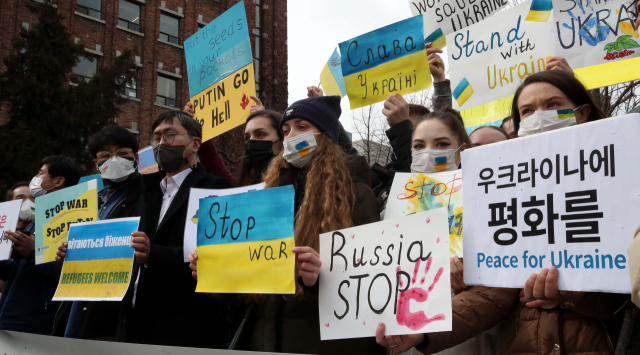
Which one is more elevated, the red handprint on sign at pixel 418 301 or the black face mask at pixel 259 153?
the black face mask at pixel 259 153

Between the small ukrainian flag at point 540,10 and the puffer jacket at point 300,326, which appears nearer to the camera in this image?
the puffer jacket at point 300,326

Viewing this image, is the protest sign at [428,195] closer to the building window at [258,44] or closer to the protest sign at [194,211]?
the protest sign at [194,211]

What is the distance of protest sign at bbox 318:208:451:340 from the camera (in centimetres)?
166

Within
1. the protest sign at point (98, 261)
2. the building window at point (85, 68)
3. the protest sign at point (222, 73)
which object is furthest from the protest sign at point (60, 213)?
the building window at point (85, 68)

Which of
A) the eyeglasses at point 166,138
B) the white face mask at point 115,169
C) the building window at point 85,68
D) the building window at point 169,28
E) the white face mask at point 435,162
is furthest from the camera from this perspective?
the building window at point 169,28

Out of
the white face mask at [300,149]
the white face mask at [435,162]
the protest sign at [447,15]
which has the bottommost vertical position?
the white face mask at [435,162]

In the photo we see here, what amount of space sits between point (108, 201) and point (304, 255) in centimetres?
217

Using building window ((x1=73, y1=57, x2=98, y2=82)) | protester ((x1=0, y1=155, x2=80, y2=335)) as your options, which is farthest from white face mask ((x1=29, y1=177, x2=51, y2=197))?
building window ((x1=73, y1=57, x2=98, y2=82))

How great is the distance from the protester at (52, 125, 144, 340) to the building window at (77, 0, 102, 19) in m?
19.6

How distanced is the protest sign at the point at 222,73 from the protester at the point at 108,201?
0.59 m

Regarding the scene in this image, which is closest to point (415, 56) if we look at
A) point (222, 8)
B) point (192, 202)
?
point (192, 202)

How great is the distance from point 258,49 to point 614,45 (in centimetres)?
2419

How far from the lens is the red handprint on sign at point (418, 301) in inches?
65.2

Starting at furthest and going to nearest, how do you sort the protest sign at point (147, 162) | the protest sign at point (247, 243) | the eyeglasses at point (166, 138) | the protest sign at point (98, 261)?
the protest sign at point (147, 162) → the eyeglasses at point (166, 138) → the protest sign at point (98, 261) → the protest sign at point (247, 243)
